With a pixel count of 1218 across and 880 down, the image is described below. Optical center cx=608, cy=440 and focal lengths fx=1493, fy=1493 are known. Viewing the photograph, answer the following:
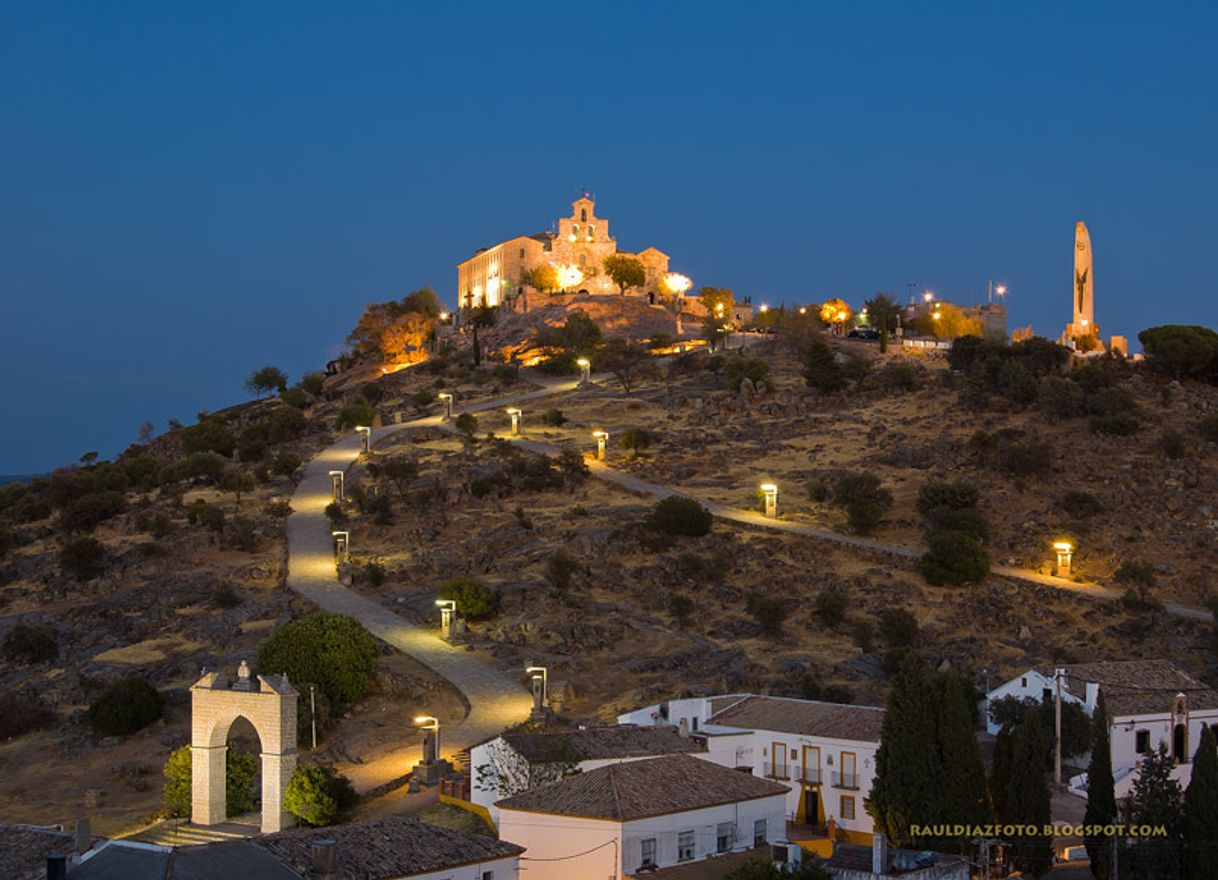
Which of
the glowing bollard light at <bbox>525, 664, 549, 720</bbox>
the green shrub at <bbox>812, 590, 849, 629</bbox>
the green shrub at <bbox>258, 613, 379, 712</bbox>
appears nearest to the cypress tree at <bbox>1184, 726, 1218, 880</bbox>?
the glowing bollard light at <bbox>525, 664, 549, 720</bbox>

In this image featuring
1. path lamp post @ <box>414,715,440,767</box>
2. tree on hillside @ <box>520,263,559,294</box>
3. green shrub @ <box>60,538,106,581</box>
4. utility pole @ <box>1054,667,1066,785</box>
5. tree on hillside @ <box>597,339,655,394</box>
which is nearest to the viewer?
utility pole @ <box>1054,667,1066,785</box>

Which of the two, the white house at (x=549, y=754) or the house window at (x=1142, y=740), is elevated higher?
the white house at (x=549, y=754)

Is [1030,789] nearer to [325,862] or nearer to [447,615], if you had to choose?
[325,862]

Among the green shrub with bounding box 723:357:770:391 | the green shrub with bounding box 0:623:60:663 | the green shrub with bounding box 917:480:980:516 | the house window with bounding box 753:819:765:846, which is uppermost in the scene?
the green shrub with bounding box 723:357:770:391

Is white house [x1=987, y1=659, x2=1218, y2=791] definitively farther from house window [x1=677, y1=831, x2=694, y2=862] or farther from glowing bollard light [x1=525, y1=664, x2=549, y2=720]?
house window [x1=677, y1=831, x2=694, y2=862]

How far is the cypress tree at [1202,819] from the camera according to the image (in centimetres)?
2444

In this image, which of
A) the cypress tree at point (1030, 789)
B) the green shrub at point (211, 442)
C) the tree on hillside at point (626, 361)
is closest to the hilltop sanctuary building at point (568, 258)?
the tree on hillside at point (626, 361)

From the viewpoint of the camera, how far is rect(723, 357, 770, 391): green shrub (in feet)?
249

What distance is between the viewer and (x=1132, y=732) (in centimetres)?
3519

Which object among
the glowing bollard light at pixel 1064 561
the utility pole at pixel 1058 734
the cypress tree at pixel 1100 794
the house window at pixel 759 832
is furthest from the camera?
the glowing bollard light at pixel 1064 561

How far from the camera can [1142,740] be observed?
116 ft

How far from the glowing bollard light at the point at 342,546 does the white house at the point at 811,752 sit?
2082 centimetres

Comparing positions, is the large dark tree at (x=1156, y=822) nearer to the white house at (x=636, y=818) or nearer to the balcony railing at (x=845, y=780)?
the white house at (x=636, y=818)

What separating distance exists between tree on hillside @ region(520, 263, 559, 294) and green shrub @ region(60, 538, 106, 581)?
56.0 metres
